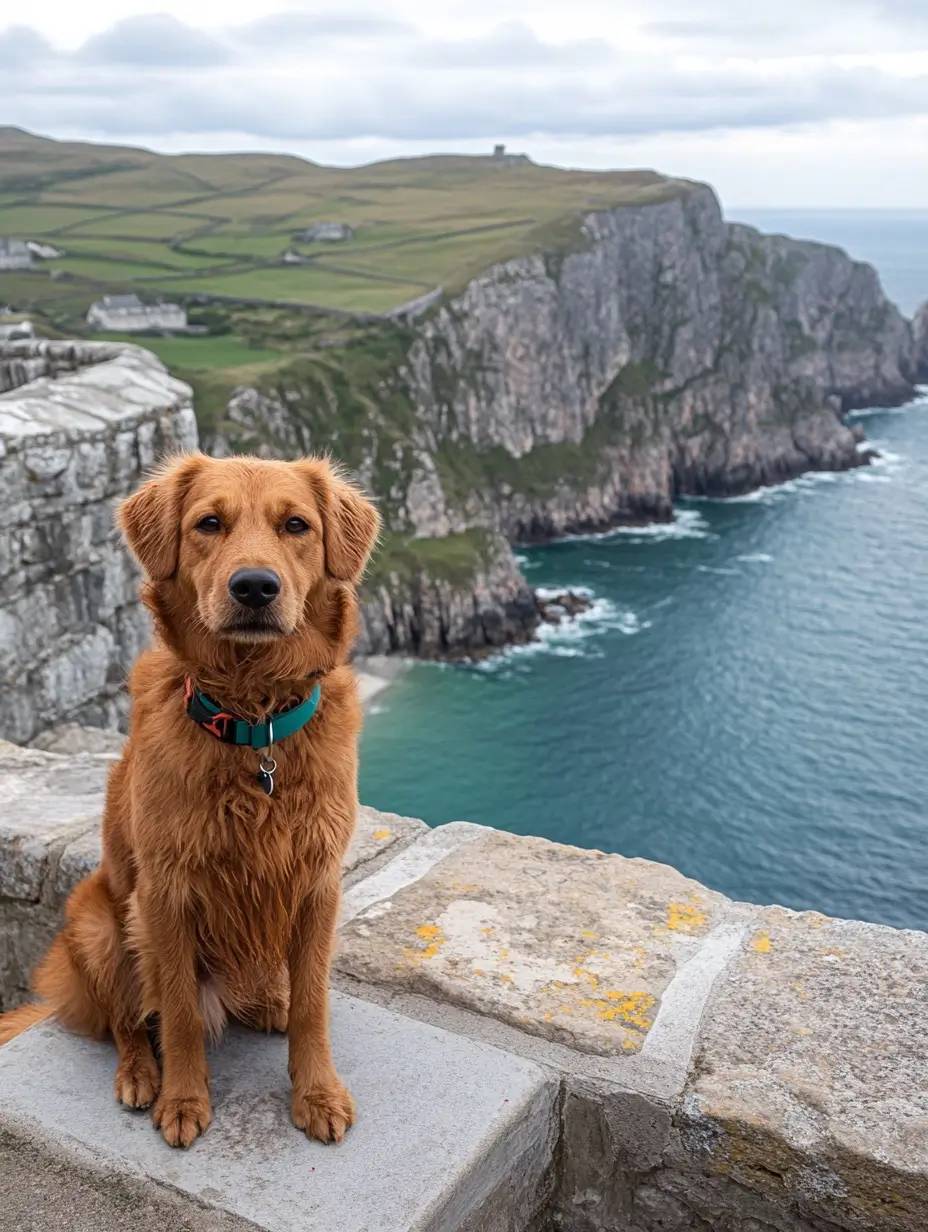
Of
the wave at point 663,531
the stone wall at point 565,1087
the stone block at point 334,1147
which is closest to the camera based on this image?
the stone block at point 334,1147

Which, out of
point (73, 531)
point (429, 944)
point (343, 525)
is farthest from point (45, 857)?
point (73, 531)

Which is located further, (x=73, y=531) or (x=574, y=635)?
(x=574, y=635)

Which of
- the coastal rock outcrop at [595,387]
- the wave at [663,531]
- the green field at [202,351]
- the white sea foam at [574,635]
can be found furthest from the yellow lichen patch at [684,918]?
the wave at [663,531]

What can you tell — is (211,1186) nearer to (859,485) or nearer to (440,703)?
(440,703)

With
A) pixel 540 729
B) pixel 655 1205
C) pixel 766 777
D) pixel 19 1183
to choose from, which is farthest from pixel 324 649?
pixel 540 729

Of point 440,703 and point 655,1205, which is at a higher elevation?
point 655,1205

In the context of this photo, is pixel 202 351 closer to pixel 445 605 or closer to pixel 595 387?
pixel 445 605

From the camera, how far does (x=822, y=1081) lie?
3.71 metres

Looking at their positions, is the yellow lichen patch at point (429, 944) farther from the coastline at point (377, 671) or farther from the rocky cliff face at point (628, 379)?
the rocky cliff face at point (628, 379)

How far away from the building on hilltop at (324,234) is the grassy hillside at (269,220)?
191 centimetres

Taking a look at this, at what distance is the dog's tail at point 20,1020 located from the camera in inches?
171

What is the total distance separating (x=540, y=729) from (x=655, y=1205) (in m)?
53.8

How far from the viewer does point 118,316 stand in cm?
8406

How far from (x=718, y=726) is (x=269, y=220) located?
10061 centimetres
